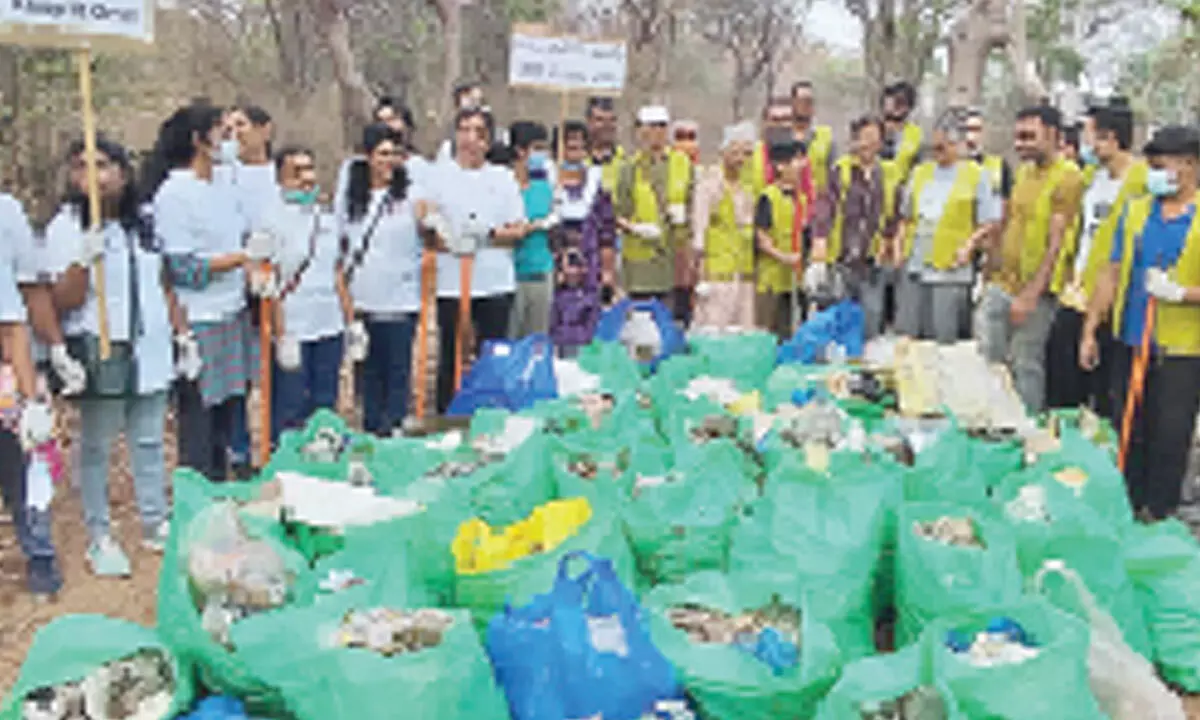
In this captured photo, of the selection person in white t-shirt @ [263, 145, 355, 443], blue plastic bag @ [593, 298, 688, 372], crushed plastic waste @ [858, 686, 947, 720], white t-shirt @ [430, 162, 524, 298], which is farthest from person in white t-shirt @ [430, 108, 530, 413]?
crushed plastic waste @ [858, 686, 947, 720]

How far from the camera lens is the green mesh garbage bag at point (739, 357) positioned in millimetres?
5375

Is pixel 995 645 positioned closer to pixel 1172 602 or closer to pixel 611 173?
pixel 1172 602

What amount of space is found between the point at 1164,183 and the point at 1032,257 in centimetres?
115

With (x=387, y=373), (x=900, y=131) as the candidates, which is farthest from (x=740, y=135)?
(x=387, y=373)

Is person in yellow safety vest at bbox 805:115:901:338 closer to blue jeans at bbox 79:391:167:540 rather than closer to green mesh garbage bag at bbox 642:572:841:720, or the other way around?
blue jeans at bbox 79:391:167:540

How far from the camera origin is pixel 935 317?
6.21 metres

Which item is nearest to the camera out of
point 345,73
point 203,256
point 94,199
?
point 94,199

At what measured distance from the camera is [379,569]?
2.92 m

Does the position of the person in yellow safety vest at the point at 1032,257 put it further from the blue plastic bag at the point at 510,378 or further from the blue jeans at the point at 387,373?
the blue jeans at the point at 387,373

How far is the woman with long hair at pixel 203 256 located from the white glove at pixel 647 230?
238 centimetres

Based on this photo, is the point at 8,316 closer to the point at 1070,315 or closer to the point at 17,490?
the point at 17,490

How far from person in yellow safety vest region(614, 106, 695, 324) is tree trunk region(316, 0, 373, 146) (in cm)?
746

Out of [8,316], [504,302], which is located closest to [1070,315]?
[504,302]

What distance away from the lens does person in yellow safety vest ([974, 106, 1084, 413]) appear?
5473 mm
